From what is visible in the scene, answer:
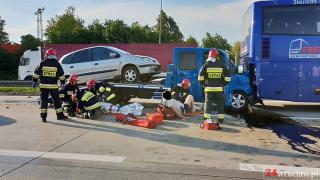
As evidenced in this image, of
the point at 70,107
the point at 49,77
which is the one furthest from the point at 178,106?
the point at 49,77

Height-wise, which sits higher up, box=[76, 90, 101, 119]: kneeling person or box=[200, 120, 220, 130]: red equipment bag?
box=[76, 90, 101, 119]: kneeling person

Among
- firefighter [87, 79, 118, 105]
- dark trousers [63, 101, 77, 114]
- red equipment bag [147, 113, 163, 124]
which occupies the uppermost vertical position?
firefighter [87, 79, 118, 105]

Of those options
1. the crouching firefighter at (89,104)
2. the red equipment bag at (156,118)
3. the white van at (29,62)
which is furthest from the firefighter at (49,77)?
the white van at (29,62)

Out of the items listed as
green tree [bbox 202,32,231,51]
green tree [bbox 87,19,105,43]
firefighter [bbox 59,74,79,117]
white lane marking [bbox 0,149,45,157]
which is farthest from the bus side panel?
green tree [bbox 202,32,231,51]

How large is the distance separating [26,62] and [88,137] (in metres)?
22.3

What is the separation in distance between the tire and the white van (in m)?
16.6

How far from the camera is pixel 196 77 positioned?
13062 mm

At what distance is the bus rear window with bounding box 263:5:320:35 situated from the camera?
1321 centimetres

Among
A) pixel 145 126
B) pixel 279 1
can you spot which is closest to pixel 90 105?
pixel 145 126

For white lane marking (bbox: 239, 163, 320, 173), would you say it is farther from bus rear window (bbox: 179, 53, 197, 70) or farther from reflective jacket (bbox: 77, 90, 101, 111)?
bus rear window (bbox: 179, 53, 197, 70)

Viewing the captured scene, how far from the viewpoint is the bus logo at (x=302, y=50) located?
13125mm

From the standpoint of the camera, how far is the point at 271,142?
8.41 meters

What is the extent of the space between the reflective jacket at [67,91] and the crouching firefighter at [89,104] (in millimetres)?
284

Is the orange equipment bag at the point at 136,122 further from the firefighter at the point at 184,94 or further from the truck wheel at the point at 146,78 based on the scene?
the truck wheel at the point at 146,78
